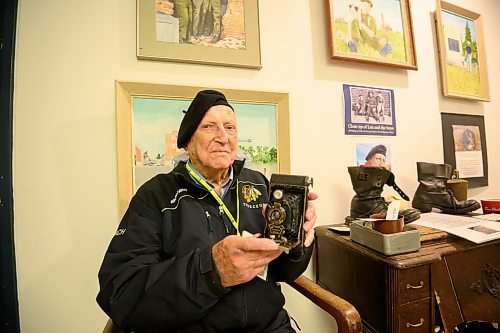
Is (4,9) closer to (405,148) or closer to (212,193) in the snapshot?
(212,193)

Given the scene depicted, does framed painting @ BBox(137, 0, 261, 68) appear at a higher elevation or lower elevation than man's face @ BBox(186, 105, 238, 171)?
higher

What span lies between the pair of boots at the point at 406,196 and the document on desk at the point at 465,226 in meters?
0.06

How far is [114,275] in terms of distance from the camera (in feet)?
2.26

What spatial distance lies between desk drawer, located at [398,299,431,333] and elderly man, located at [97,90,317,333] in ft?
1.14

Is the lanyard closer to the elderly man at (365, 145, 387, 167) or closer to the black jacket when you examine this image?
the black jacket

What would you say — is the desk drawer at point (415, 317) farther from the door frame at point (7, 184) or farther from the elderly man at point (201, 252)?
the door frame at point (7, 184)

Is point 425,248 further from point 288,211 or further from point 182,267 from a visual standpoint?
point 182,267

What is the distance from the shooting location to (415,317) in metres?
0.86

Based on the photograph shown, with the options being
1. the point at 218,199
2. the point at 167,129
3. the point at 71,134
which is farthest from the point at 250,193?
the point at 71,134

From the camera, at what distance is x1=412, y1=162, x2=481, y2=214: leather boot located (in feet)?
4.07

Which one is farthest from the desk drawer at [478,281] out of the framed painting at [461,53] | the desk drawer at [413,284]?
the framed painting at [461,53]

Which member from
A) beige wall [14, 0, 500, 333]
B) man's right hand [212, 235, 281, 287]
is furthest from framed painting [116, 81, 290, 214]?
man's right hand [212, 235, 281, 287]

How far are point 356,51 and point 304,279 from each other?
1129mm

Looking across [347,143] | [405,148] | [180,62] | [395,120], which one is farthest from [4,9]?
[405,148]
